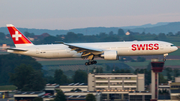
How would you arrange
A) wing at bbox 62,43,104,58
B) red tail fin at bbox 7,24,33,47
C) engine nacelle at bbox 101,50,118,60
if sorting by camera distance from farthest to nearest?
1. red tail fin at bbox 7,24,33,47
2. engine nacelle at bbox 101,50,118,60
3. wing at bbox 62,43,104,58

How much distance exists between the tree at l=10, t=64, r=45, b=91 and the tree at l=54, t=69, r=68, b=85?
887 cm

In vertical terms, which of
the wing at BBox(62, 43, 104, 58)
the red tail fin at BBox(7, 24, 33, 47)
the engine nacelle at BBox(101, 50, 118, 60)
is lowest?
the engine nacelle at BBox(101, 50, 118, 60)

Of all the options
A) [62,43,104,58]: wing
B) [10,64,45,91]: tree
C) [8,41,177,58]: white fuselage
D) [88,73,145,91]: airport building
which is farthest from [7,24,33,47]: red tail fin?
[10,64,45,91]: tree

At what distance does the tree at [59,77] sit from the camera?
122031 mm

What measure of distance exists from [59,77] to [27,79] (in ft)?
44.4

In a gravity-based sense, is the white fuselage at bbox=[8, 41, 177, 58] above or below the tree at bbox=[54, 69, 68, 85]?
above

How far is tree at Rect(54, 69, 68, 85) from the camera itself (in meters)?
122

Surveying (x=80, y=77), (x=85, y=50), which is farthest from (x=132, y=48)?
(x=80, y=77)

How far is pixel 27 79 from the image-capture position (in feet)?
385

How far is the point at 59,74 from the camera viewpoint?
125 m

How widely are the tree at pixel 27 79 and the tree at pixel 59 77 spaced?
29.1 ft

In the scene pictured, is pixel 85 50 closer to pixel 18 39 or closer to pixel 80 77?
pixel 18 39

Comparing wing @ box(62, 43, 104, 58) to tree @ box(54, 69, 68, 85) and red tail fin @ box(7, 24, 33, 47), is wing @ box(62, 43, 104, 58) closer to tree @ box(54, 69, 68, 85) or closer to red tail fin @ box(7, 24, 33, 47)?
red tail fin @ box(7, 24, 33, 47)

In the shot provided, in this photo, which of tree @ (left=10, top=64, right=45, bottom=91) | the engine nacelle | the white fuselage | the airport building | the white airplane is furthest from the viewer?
tree @ (left=10, top=64, right=45, bottom=91)
